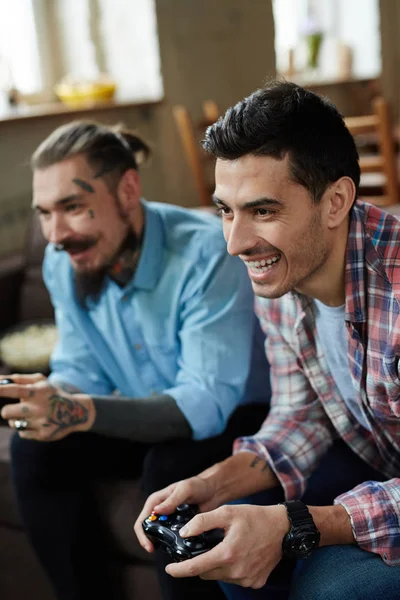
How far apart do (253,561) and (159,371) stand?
0.68 meters

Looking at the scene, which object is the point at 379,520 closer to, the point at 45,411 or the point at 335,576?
the point at 335,576

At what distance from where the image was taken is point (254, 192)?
1076mm

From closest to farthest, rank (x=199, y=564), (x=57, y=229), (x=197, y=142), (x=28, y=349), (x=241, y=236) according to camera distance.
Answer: (x=199, y=564) < (x=241, y=236) < (x=57, y=229) < (x=28, y=349) < (x=197, y=142)

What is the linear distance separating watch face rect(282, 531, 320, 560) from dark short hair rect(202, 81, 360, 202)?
1.51 feet

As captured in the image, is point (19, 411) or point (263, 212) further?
point (19, 411)

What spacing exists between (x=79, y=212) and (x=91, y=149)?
0.14m

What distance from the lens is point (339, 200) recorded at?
3.64ft

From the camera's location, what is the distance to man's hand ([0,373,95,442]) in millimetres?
1399

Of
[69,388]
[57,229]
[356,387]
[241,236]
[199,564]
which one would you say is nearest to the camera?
[199,564]

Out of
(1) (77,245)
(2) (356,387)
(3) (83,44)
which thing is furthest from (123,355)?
(3) (83,44)

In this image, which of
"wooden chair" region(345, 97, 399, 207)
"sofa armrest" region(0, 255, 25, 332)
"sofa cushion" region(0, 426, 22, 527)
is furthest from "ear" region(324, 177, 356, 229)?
"wooden chair" region(345, 97, 399, 207)

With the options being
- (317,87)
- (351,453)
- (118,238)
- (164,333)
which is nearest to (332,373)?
(351,453)

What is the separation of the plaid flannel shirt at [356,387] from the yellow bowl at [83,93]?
2.58 meters

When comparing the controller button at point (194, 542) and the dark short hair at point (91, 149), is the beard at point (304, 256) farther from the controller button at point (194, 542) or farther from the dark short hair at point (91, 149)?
the dark short hair at point (91, 149)
